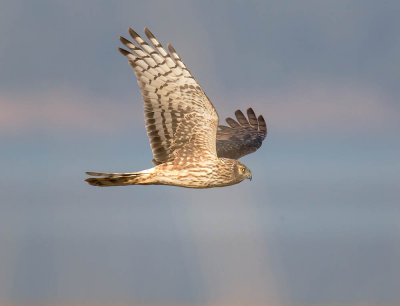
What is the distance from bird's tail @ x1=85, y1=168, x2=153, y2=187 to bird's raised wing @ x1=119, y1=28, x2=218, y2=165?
0.62 meters

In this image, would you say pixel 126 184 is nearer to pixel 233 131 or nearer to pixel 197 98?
pixel 197 98

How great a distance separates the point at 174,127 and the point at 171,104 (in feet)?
1.85

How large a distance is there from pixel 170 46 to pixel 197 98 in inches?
48.0

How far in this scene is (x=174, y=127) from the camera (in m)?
15.5

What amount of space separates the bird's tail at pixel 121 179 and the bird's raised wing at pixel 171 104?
0.62m

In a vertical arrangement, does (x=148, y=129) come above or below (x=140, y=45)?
below

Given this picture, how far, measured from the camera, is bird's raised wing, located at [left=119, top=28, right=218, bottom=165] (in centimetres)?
1498

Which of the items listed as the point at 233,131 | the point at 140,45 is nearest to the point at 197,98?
the point at 140,45

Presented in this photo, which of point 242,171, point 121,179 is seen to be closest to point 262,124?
point 242,171

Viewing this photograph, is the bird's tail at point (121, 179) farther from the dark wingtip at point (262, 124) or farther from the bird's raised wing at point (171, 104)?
the dark wingtip at point (262, 124)

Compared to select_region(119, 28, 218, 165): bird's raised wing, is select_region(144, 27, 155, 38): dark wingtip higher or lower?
higher

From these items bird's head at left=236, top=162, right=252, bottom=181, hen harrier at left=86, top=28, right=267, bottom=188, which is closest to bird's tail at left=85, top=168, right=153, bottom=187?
hen harrier at left=86, top=28, right=267, bottom=188

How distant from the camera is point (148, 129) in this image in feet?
50.8

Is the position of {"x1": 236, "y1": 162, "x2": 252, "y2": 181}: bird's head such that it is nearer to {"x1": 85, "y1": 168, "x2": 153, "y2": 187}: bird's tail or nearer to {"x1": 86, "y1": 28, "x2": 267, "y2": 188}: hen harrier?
{"x1": 86, "y1": 28, "x2": 267, "y2": 188}: hen harrier
